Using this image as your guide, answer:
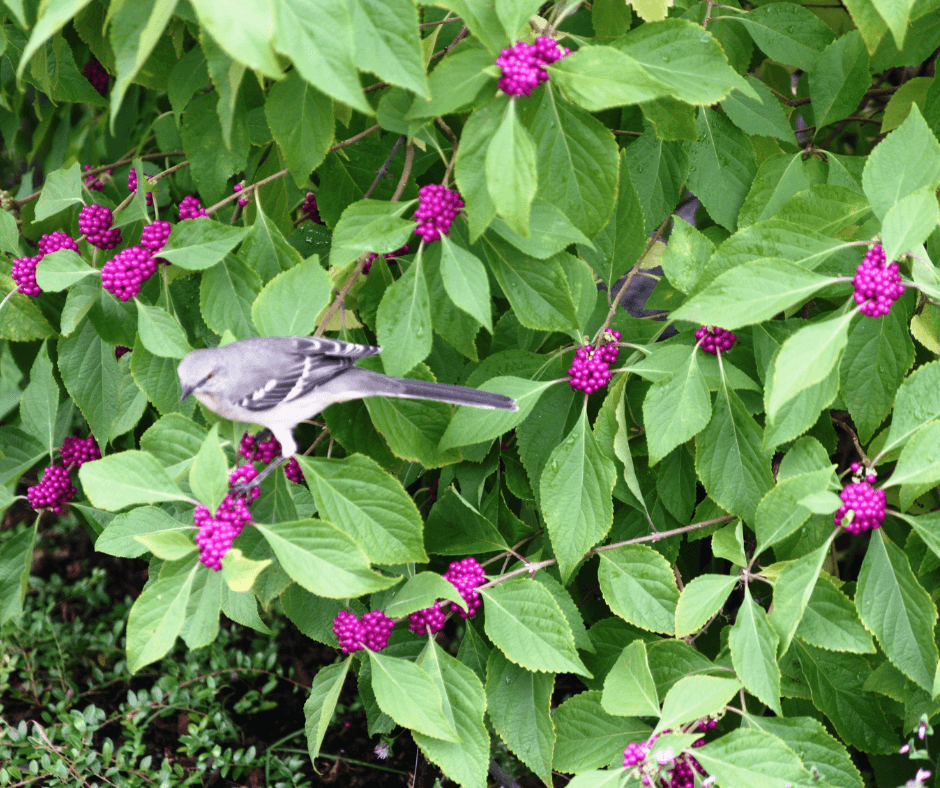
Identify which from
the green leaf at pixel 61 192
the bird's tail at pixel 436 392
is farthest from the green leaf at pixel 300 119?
the green leaf at pixel 61 192

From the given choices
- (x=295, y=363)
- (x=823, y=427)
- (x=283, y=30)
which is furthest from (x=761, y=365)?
(x=283, y=30)

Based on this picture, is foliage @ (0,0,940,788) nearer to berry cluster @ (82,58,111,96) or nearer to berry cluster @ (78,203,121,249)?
berry cluster @ (78,203,121,249)

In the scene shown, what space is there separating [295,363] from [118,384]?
0.80 metres

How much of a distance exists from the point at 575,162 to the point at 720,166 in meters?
0.65

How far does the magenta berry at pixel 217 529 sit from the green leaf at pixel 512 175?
86 cm

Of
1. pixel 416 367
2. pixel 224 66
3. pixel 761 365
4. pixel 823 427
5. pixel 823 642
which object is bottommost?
pixel 823 642

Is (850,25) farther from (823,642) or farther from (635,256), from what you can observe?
(823,642)

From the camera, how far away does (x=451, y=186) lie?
198 cm

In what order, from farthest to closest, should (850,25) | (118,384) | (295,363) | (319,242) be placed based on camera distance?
(850,25) → (319,242) → (118,384) → (295,363)

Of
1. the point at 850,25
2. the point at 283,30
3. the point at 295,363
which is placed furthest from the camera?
the point at 850,25

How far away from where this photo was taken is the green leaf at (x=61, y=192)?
2.25m

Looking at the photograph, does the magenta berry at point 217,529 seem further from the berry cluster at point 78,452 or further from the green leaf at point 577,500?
the berry cluster at point 78,452

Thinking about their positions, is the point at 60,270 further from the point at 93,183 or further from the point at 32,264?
the point at 93,183

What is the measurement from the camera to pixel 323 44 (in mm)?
1393
